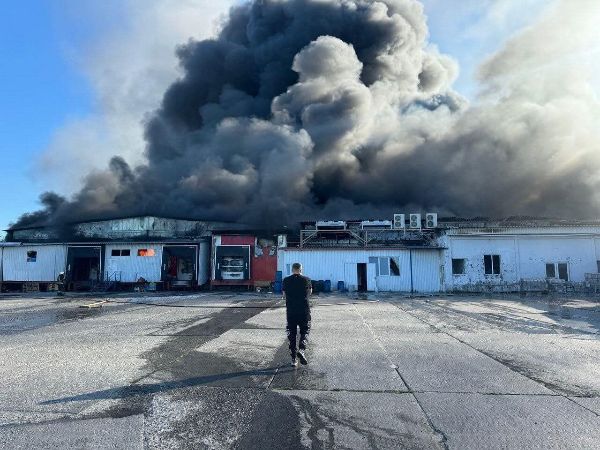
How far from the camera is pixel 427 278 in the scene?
922 inches

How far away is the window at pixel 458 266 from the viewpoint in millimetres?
23094

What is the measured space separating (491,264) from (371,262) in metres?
7.21

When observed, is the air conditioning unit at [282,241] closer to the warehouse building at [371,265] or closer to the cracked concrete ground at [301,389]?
the warehouse building at [371,265]

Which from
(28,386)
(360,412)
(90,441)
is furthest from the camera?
(28,386)

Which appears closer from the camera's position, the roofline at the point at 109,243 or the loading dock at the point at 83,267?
the loading dock at the point at 83,267

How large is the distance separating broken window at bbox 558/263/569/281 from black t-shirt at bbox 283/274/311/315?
22.4 meters

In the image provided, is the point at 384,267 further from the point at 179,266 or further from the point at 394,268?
the point at 179,266

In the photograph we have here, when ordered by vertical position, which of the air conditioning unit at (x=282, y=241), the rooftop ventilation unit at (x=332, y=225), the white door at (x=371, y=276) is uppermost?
the rooftop ventilation unit at (x=332, y=225)

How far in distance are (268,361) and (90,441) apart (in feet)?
10.2

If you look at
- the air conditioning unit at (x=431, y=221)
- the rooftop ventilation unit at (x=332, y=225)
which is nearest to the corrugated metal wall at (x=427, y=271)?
the air conditioning unit at (x=431, y=221)

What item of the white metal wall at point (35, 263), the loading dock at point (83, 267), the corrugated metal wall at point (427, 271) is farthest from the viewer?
the white metal wall at point (35, 263)

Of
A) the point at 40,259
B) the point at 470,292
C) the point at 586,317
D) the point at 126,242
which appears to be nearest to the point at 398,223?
the point at 470,292

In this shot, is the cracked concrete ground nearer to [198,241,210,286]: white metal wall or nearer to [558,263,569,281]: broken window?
[558,263,569,281]: broken window

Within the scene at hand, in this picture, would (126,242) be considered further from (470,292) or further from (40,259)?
(470,292)
